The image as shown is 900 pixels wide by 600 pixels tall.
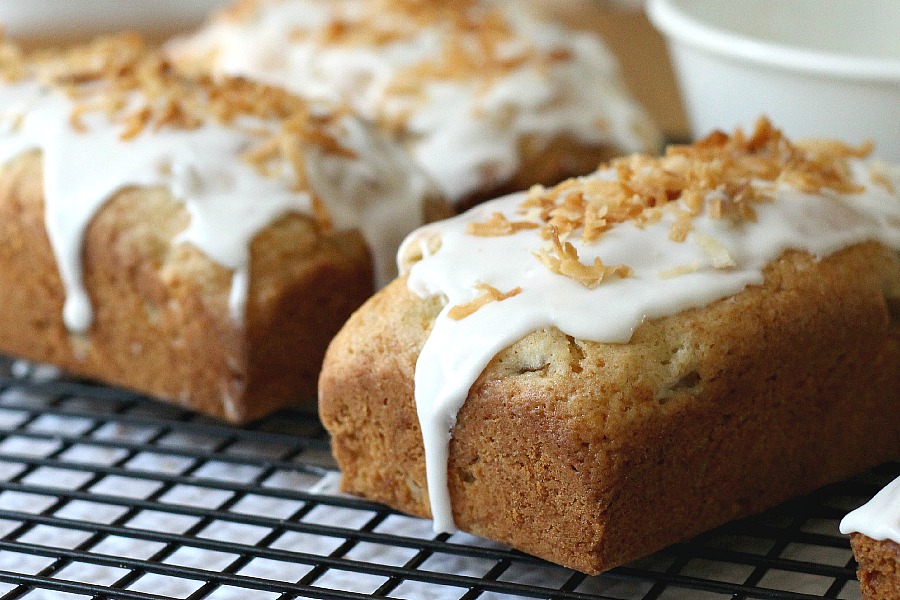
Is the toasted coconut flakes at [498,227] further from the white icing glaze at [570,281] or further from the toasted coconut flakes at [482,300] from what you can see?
the toasted coconut flakes at [482,300]

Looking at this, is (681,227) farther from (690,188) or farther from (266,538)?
(266,538)

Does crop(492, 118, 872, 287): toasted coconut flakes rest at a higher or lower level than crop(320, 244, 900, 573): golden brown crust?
higher

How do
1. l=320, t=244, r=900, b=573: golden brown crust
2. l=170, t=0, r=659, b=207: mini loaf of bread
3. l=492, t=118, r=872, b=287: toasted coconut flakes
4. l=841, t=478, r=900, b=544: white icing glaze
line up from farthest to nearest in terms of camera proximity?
l=170, t=0, r=659, b=207: mini loaf of bread
l=492, t=118, r=872, b=287: toasted coconut flakes
l=320, t=244, r=900, b=573: golden brown crust
l=841, t=478, r=900, b=544: white icing glaze

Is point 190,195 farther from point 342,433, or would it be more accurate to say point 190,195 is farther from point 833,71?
point 833,71

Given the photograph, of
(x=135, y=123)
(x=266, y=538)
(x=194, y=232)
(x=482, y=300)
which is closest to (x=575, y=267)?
(x=482, y=300)

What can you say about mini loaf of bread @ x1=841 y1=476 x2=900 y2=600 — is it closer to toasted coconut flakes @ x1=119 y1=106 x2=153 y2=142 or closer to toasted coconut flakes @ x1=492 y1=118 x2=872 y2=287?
toasted coconut flakes @ x1=492 y1=118 x2=872 y2=287

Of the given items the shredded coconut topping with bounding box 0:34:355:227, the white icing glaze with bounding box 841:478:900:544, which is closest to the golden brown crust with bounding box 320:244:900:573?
the white icing glaze with bounding box 841:478:900:544

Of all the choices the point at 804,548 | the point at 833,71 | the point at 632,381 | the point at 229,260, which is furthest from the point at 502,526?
the point at 833,71
